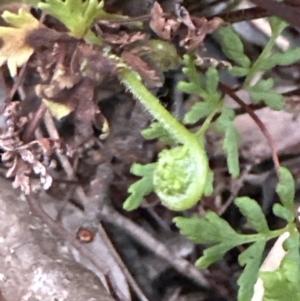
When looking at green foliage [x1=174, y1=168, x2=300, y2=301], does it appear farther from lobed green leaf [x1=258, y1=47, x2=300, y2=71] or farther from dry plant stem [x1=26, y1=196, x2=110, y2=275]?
dry plant stem [x1=26, y1=196, x2=110, y2=275]

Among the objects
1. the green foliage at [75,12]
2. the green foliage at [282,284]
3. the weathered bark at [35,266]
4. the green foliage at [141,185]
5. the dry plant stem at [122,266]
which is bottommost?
the dry plant stem at [122,266]

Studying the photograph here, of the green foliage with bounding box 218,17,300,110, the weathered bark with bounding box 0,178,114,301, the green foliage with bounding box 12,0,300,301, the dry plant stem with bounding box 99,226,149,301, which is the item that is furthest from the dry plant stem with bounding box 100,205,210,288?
the green foliage with bounding box 218,17,300,110

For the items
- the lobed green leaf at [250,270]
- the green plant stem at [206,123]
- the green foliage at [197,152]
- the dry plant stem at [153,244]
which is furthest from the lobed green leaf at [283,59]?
the dry plant stem at [153,244]

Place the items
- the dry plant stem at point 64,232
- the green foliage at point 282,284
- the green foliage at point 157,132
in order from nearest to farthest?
the green foliage at point 282,284, the green foliage at point 157,132, the dry plant stem at point 64,232

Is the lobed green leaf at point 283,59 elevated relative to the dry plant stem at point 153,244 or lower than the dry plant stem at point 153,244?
elevated

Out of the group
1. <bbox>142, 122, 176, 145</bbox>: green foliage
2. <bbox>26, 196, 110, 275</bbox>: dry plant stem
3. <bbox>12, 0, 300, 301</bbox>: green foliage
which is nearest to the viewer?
<bbox>12, 0, 300, 301</bbox>: green foliage

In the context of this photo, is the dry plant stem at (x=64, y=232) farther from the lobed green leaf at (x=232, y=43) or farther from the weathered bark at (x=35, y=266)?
the lobed green leaf at (x=232, y=43)
